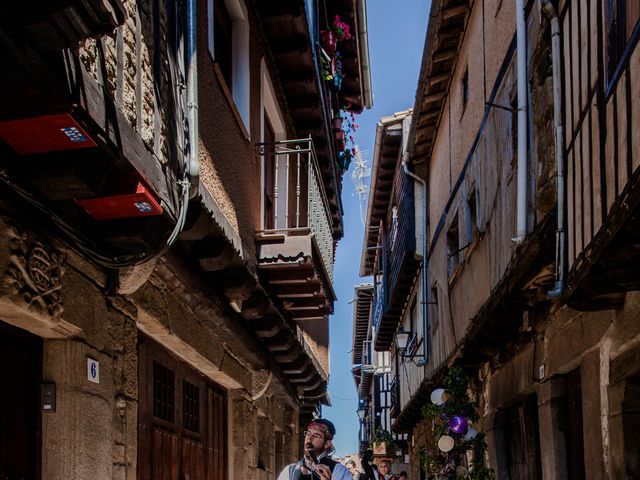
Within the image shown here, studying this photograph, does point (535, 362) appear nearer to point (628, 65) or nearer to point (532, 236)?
point (532, 236)

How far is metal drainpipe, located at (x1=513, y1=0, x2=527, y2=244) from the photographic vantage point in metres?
7.39

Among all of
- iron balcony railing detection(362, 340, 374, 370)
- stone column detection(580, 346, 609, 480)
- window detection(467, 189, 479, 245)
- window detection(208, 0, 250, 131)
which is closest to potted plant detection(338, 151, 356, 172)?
window detection(467, 189, 479, 245)

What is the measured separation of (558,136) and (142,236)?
3.17 m

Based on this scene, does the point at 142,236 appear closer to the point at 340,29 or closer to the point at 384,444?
the point at 340,29

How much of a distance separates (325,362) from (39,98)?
1445cm

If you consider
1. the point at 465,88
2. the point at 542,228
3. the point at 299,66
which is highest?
the point at 465,88

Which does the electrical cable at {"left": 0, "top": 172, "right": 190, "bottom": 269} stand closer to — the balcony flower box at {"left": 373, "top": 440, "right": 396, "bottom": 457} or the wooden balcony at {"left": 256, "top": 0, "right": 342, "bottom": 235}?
the wooden balcony at {"left": 256, "top": 0, "right": 342, "bottom": 235}

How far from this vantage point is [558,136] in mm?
6176

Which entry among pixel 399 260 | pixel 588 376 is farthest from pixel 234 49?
pixel 399 260

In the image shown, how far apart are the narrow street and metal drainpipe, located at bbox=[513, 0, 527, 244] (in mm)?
25

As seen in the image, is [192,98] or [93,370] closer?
[93,370]

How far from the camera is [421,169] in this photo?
16188mm

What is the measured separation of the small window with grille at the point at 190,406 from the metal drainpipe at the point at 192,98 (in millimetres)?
3101

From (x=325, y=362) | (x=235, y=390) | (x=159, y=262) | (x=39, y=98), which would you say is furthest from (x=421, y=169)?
(x=39, y=98)
